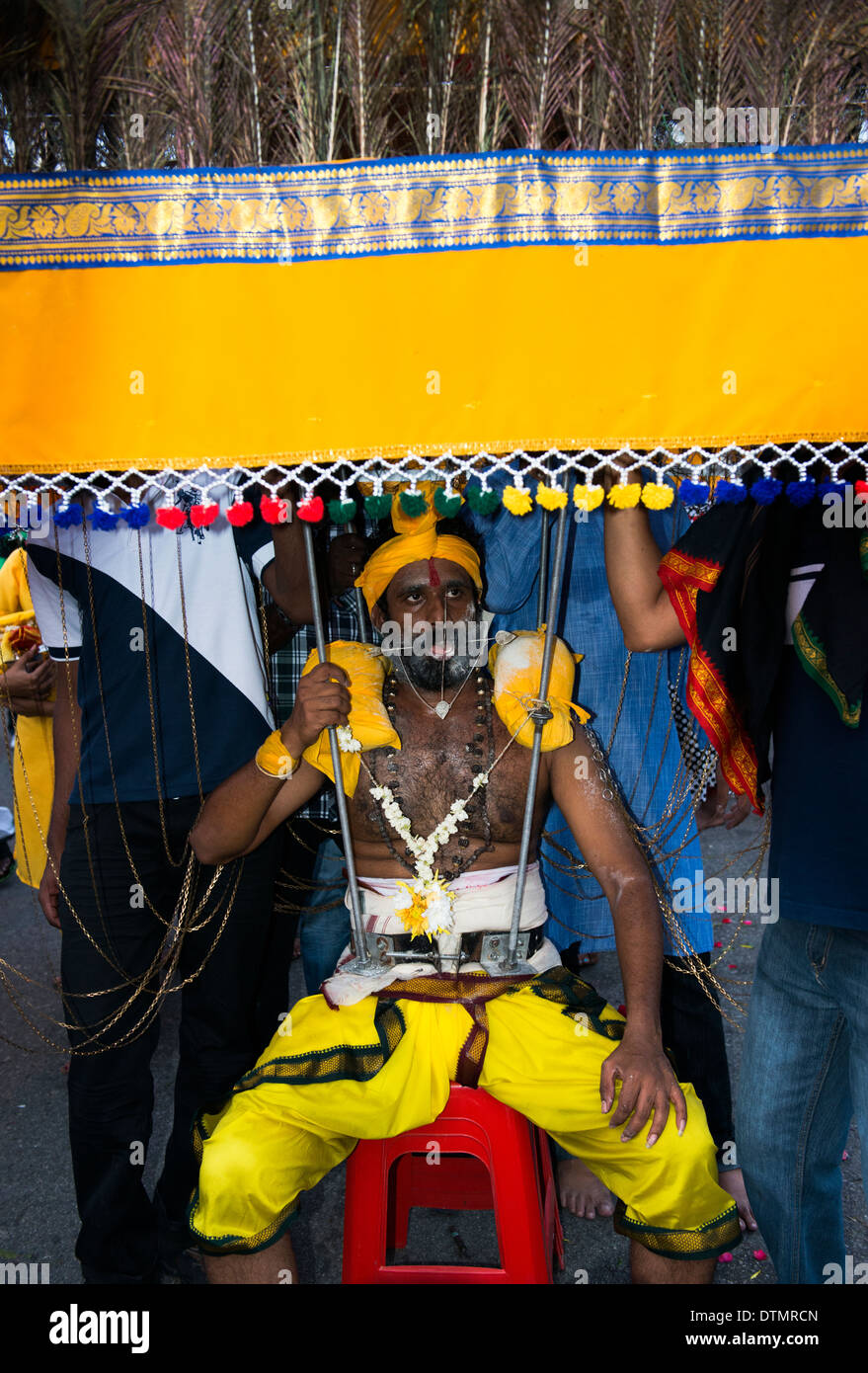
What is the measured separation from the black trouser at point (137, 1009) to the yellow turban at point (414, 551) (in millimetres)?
737

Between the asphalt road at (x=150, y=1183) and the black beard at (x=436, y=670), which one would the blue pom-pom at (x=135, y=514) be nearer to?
the black beard at (x=436, y=670)

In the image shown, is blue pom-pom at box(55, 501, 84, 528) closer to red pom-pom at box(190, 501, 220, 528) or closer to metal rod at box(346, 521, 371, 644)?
red pom-pom at box(190, 501, 220, 528)

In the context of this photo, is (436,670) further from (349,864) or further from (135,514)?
(135,514)

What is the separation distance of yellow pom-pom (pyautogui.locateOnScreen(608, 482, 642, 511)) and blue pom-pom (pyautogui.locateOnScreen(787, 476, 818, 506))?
0.26 metres

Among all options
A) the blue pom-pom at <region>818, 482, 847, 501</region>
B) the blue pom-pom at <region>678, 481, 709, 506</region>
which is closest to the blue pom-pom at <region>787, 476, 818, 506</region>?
the blue pom-pom at <region>818, 482, 847, 501</region>

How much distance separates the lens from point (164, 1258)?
2746 millimetres

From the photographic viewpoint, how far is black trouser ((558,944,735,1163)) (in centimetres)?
289

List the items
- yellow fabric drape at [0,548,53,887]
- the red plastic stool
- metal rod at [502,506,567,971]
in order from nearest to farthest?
the red plastic stool, metal rod at [502,506,567,971], yellow fabric drape at [0,548,53,887]

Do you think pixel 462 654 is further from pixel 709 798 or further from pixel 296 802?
pixel 709 798

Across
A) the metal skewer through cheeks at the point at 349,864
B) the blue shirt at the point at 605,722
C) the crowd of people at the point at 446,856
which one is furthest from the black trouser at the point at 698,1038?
the metal skewer through cheeks at the point at 349,864

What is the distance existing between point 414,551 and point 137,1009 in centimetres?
130

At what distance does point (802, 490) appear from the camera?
1.80 m

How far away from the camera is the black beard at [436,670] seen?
2.59 metres
